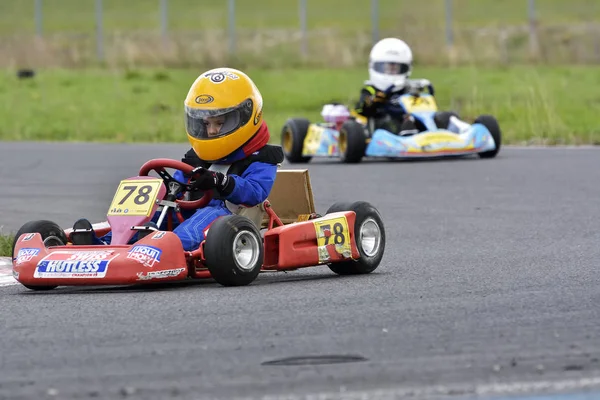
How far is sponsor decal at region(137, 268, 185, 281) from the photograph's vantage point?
7145 mm

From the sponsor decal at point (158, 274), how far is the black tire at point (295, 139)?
35.4 feet

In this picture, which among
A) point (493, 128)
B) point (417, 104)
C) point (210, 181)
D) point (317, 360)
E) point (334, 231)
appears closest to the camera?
point (317, 360)

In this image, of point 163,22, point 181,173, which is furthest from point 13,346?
point 163,22

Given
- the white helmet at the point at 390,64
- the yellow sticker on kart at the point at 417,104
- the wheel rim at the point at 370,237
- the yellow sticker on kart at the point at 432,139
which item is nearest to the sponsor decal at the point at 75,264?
the wheel rim at the point at 370,237

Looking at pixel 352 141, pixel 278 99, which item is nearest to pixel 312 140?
pixel 352 141

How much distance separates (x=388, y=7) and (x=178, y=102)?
58.0 feet

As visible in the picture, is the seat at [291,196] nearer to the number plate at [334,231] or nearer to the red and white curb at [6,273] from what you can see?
the number plate at [334,231]

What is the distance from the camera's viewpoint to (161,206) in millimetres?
7816

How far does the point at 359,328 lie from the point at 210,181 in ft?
6.22

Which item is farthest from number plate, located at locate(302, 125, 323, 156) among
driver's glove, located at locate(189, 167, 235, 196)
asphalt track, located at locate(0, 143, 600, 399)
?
driver's glove, located at locate(189, 167, 235, 196)

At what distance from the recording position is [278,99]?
2728cm

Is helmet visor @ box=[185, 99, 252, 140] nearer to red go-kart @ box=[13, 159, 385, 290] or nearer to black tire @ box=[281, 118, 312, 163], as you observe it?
red go-kart @ box=[13, 159, 385, 290]

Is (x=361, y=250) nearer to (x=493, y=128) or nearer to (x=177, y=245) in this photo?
(x=177, y=245)

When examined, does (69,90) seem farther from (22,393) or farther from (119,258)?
(22,393)
